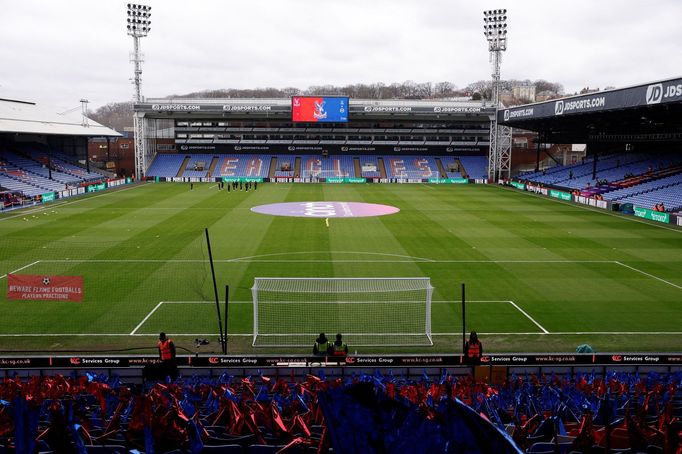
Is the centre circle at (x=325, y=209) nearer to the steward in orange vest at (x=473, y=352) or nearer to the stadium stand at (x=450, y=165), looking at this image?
the steward in orange vest at (x=473, y=352)

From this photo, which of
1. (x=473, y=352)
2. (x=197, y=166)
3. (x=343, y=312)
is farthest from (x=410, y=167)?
(x=473, y=352)

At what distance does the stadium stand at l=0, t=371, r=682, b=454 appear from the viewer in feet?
10.6

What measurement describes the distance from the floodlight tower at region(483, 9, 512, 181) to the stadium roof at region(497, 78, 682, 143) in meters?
4.69

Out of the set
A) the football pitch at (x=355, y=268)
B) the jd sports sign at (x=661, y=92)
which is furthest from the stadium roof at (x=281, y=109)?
the jd sports sign at (x=661, y=92)

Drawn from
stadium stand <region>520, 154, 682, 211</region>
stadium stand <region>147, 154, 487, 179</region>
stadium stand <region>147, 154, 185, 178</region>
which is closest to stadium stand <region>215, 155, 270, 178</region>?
stadium stand <region>147, 154, 487, 179</region>

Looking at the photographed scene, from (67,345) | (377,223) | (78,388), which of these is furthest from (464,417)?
(377,223)

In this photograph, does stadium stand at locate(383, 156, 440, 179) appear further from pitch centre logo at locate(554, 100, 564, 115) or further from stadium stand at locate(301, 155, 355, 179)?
pitch centre logo at locate(554, 100, 564, 115)

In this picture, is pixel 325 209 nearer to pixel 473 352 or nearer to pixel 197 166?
pixel 473 352

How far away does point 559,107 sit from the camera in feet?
169

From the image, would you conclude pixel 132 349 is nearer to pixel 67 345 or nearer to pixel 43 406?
pixel 67 345

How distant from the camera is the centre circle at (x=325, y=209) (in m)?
44.4

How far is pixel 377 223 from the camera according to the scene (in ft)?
132

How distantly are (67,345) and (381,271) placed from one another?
531 inches

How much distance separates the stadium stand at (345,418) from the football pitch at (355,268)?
22.2ft
